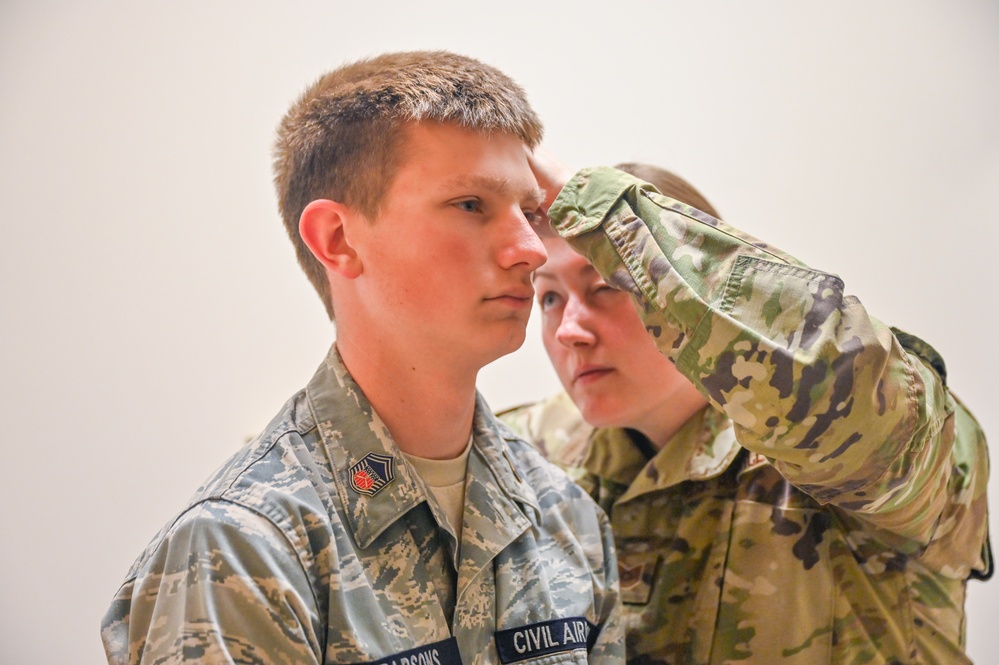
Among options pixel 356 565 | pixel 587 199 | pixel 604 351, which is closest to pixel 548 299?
pixel 604 351

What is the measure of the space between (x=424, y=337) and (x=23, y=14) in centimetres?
150

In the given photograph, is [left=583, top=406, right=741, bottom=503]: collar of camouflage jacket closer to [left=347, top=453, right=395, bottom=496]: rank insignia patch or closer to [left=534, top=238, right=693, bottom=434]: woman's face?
[left=534, top=238, right=693, bottom=434]: woman's face

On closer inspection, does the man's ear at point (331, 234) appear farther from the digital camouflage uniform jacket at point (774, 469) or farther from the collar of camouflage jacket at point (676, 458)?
the collar of camouflage jacket at point (676, 458)

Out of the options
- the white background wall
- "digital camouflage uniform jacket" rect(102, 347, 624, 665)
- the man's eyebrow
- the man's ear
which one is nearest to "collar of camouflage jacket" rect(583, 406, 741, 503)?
"digital camouflage uniform jacket" rect(102, 347, 624, 665)

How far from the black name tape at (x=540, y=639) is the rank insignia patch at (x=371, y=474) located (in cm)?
27

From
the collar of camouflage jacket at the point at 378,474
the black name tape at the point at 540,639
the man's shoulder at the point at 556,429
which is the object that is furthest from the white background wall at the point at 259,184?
the black name tape at the point at 540,639

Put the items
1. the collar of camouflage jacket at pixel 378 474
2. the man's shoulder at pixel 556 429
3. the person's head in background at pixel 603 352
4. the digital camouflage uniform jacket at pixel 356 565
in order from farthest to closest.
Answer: the man's shoulder at pixel 556 429 → the person's head in background at pixel 603 352 → the collar of camouflage jacket at pixel 378 474 → the digital camouflage uniform jacket at pixel 356 565

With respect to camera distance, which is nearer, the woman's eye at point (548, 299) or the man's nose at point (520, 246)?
the man's nose at point (520, 246)

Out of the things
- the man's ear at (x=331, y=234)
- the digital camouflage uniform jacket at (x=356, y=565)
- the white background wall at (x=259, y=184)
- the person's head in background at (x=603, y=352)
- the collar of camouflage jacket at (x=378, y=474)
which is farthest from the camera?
the white background wall at (x=259, y=184)

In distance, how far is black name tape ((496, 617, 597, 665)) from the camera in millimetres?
1215

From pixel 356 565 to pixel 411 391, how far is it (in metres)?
0.28

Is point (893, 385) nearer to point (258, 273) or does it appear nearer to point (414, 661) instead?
point (414, 661)

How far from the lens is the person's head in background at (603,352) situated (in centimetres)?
159

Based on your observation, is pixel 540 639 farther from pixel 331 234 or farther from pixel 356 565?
pixel 331 234
